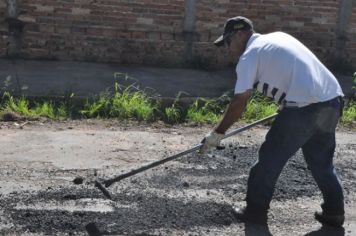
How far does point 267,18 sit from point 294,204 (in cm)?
560

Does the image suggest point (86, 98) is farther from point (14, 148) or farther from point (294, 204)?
point (294, 204)

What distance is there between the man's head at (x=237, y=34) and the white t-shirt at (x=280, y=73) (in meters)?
0.06

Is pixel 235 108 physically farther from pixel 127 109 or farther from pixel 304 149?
pixel 127 109

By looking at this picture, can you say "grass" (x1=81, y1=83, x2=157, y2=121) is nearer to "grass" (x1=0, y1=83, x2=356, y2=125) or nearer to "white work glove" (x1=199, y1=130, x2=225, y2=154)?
"grass" (x1=0, y1=83, x2=356, y2=125)

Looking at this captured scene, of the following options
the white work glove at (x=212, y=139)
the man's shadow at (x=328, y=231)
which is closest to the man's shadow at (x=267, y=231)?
the man's shadow at (x=328, y=231)

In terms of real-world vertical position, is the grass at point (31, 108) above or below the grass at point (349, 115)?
above

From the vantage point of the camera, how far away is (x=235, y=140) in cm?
712

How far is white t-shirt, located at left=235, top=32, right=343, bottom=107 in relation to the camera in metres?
4.41

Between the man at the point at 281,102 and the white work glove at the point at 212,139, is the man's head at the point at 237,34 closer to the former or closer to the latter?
the man at the point at 281,102

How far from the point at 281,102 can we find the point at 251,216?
3.18ft

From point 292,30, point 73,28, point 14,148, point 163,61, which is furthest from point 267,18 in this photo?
point 14,148

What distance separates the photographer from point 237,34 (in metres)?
4.59

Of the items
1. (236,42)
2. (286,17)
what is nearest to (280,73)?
(236,42)

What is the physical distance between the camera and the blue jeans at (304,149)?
4.57 meters
